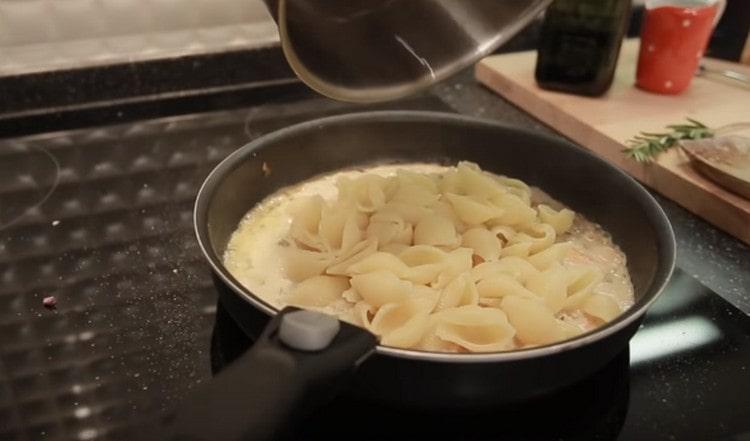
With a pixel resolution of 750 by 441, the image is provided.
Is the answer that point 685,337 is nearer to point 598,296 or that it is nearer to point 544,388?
point 598,296

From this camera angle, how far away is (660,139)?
1.03m

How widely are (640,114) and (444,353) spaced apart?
2.42 feet

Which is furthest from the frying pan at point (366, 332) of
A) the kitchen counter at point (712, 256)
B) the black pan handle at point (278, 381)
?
the kitchen counter at point (712, 256)

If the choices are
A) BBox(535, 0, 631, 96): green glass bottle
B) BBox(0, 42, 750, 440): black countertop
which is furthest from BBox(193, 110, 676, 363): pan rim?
BBox(535, 0, 631, 96): green glass bottle

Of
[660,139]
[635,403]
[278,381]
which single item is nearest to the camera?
[278,381]

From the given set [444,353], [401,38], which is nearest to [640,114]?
[401,38]

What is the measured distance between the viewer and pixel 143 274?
81cm

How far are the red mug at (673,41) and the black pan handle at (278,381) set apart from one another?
2.75ft

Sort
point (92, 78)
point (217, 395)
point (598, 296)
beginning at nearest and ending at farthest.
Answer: point (217, 395) → point (598, 296) → point (92, 78)

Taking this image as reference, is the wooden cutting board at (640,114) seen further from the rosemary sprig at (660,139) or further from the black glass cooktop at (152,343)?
the black glass cooktop at (152,343)

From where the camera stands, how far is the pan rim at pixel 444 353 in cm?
54

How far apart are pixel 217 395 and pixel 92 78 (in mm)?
817

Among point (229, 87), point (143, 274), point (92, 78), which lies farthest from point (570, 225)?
point (92, 78)

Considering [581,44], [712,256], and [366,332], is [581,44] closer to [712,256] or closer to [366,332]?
[712,256]
